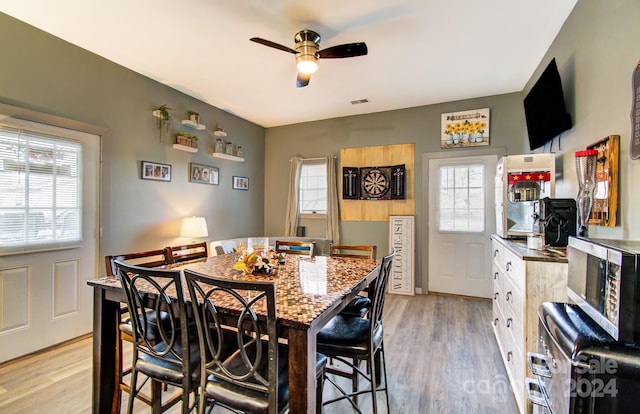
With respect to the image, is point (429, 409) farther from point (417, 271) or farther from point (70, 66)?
point (70, 66)

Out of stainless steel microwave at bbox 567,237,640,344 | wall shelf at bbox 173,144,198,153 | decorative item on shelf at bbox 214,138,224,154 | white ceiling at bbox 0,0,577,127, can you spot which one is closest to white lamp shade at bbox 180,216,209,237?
wall shelf at bbox 173,144,198,153

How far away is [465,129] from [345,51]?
8.61ft


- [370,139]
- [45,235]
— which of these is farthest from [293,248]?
[370,139]

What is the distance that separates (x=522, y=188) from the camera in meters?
2.61

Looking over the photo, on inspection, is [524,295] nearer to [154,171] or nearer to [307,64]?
[307,64]

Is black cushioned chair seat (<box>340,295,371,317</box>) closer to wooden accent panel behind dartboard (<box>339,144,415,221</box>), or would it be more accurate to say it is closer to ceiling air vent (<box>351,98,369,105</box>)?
wooden accent panel behind dartboard (<box>339,144,415,221</box>)

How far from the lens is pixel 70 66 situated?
2.84 metres

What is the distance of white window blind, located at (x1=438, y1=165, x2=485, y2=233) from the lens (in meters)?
4.20

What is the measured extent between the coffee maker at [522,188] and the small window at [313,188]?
2919 millimetres

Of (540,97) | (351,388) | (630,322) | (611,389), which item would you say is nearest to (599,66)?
(540,97)

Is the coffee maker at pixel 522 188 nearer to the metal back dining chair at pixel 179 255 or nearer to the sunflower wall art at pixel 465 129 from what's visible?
the sunflower wall art at pixel 465 129

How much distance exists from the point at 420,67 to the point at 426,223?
2.20 m

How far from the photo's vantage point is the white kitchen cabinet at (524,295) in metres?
1.74

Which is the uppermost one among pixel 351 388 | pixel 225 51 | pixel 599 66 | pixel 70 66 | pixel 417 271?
pixel 225 51
